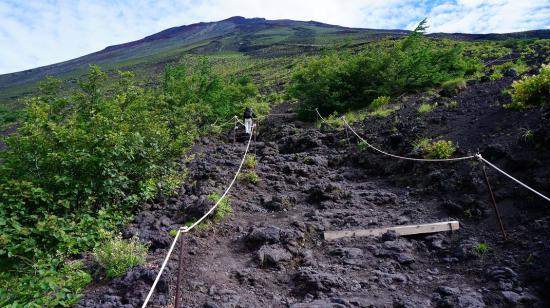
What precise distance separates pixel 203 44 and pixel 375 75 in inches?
4084

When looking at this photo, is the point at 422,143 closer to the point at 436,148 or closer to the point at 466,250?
the point at 436,148

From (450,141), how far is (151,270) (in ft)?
21.5

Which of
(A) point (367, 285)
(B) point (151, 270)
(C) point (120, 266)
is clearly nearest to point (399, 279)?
(A) point (367, 285)

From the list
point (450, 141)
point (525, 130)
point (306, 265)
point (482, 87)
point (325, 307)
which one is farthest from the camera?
point (482, 87)

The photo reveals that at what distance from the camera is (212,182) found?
8805mm

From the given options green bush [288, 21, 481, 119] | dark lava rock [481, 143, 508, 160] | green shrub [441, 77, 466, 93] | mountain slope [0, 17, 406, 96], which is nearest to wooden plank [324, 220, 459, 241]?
dark lava rock [481, 143, 508, 160]

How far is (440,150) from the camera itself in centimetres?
844

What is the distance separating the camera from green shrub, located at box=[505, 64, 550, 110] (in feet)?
28.0

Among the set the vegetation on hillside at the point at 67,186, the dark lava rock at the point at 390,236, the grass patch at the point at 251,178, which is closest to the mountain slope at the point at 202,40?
the grass patch at the point at 251,178

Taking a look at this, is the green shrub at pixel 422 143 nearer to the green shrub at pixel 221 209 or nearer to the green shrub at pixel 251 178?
the green shrub at pixel 251 178

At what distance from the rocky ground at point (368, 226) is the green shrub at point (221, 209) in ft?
0.43

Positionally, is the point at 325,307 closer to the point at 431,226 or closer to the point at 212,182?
the point at 431,226

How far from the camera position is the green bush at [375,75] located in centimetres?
1559

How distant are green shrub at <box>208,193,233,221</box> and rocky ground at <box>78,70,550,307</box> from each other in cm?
13
